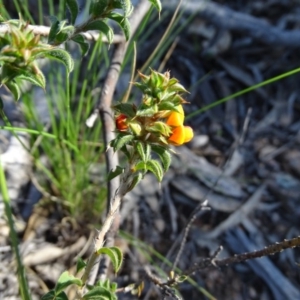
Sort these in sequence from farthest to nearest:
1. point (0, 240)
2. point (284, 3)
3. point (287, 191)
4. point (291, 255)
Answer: point (284, 3) → point (287, 191) → point (291, 255) → point (0, 240)

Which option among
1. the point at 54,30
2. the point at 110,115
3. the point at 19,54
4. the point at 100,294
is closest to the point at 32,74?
the point at 19,54

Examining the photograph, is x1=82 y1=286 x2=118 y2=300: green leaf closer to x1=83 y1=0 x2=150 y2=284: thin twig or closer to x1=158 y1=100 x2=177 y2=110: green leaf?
x1=83 y1=0 x2=150 y2=284: thin twig

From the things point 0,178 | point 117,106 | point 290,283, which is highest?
point 117,106

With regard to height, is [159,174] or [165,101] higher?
[165,101]

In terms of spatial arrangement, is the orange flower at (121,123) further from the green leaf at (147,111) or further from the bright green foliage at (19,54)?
the bright green foliage at (19,54)

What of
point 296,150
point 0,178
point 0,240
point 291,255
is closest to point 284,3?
→ point 296,150

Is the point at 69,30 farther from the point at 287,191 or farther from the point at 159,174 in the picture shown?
the point at 287,191

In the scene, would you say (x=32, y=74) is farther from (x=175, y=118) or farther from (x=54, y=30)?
(x=175, y=118)
